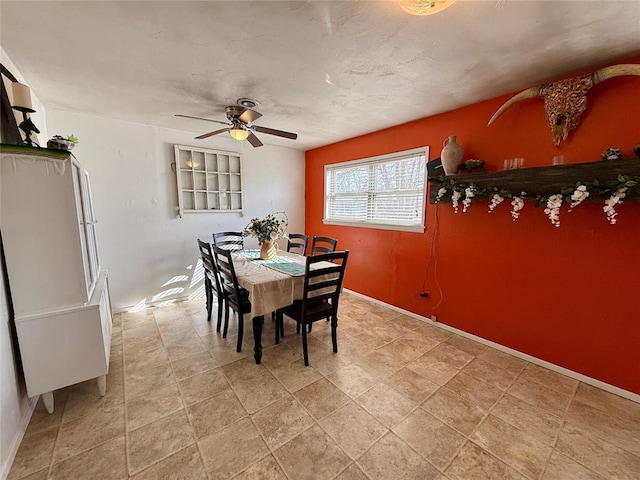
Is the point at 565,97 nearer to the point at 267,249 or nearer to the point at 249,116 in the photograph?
the point at 249,116

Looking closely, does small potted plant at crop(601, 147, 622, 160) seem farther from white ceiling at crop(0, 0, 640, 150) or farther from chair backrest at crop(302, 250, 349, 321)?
chair backrest at crop(302, 250, 349, 321)

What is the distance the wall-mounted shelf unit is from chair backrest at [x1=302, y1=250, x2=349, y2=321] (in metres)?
2.32

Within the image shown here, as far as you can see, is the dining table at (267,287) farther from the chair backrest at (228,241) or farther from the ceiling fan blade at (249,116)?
the ceiling fan blade at (249,116)

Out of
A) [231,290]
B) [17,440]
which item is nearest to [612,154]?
[231,290]

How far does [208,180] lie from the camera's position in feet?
12.4

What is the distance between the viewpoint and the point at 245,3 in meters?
1.28

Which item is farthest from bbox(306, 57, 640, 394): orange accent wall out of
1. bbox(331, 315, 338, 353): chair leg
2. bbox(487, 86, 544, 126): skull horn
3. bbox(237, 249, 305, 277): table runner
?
bbox(237, 249, 305, 277): table runner

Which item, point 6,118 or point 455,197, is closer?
point 6,118

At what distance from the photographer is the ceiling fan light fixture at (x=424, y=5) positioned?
1159 millimetres

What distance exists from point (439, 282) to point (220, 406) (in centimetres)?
245

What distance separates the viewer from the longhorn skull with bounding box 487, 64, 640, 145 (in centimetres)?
176

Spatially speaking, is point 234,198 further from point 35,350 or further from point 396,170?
point 35,350

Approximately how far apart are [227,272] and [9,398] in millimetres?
1405

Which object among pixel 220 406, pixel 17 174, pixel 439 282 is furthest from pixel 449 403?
pixel 17 174
